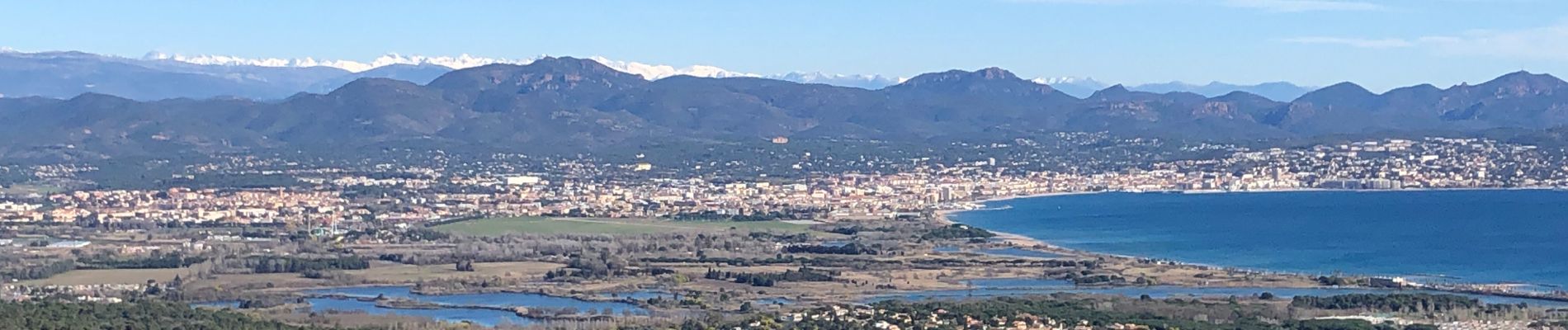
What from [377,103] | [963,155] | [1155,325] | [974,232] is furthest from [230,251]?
[377,103]

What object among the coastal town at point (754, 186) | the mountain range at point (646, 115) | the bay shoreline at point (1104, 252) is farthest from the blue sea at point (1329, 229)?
the mountain range at point (646, 115)

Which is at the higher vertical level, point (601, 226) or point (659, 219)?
point (659, 219)

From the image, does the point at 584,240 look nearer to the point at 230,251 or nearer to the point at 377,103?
the point at 230,251

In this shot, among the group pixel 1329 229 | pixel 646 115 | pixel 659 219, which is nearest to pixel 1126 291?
pixel 1329 229

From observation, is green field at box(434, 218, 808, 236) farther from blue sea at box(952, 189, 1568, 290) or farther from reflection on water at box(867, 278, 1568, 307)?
reflection on water at box(867, 278, 1568, 307)

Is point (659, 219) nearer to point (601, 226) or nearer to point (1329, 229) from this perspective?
point (601, 226)

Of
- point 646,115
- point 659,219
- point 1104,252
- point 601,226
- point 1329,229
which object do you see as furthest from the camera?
point 646,115
